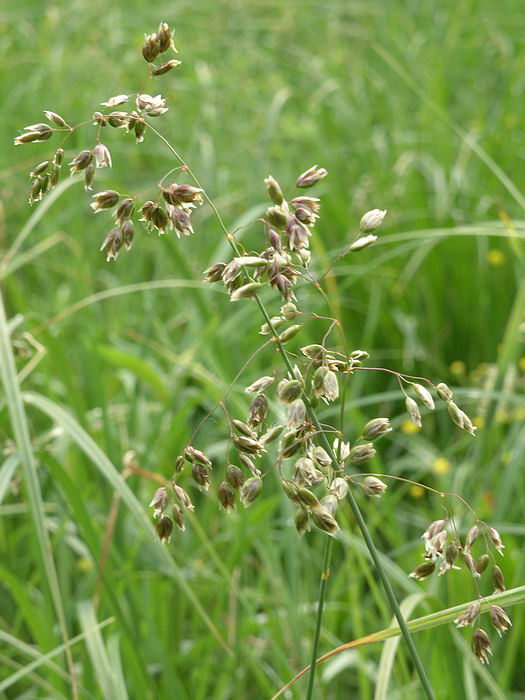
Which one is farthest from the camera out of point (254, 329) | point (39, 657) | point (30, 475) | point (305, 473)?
point (254, 329)

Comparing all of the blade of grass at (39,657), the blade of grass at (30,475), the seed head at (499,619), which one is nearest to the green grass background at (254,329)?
the blade of grass at (39,657)

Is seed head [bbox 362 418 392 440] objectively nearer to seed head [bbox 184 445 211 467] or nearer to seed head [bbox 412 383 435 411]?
seed head [bbox 412 383 435 411]

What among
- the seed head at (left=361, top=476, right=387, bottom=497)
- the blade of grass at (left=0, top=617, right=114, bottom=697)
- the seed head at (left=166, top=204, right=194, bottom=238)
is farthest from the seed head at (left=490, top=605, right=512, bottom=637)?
the blade of grass at (left=0, top=617, right=114, bottom=697)

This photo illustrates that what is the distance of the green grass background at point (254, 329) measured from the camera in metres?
1.96

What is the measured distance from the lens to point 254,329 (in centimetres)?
313

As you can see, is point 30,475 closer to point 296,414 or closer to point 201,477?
point 201,477

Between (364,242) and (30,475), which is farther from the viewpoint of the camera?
(30,475)

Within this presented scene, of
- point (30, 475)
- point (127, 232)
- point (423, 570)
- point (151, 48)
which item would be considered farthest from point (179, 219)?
point (30, 475)

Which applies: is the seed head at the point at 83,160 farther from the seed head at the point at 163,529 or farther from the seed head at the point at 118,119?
the seed head at the point at 163,529

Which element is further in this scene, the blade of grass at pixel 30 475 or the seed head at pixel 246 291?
the blade of grass at pixel 30 475

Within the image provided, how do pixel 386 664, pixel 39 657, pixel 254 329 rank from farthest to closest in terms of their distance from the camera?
pixel 254 329 → pixel 39 657 → pixel 386 664

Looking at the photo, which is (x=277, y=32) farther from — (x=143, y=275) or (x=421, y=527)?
(x=421, y=527)

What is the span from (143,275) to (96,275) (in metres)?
0.21

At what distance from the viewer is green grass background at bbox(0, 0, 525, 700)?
196 cm
